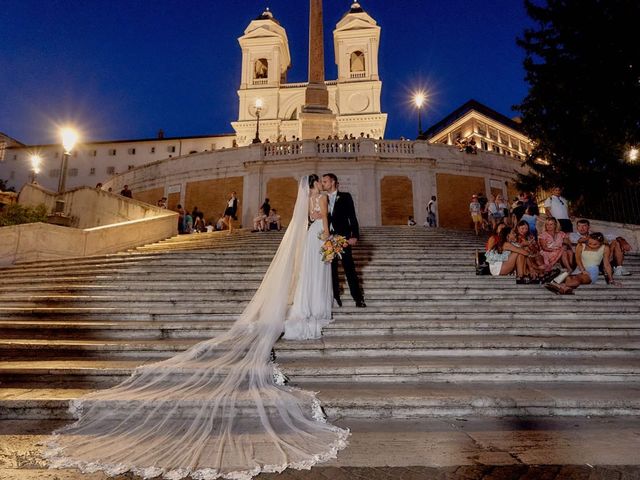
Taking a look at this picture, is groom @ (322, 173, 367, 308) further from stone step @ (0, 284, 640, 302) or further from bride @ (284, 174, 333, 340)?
stone step @ (0, 284, 640, 302)

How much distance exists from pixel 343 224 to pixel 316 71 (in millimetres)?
24322

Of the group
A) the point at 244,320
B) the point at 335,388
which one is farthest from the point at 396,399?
the point at 244,320

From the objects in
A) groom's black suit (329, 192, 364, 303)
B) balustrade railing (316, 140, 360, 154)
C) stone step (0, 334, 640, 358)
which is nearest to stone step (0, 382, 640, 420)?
stone step (0, 334, 640, 358)

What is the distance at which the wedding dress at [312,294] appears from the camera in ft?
16.8

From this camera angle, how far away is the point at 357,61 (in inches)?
1896

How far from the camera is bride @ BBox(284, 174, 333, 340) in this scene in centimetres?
512

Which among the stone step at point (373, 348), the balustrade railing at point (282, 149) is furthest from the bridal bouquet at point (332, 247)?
the balustrade railing at point (282, 149)

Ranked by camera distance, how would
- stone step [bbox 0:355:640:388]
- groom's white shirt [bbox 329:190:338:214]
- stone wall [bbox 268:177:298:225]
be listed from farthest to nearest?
stone wall [bbox 268:177:298:225] → groom's white shirt [bbox 329:190:338:214] → stone step [bbox 0:355:640:388]

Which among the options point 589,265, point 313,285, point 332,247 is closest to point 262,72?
point 589,265

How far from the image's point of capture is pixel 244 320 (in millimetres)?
5199

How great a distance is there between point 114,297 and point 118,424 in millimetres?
4074

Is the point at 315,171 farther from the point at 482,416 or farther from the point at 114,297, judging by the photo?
the point at 482,416

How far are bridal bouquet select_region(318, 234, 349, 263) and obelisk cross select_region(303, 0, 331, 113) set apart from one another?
73.7ft

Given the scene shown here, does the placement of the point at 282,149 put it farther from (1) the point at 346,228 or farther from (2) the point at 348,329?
(2) the point at 348,329
